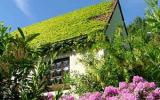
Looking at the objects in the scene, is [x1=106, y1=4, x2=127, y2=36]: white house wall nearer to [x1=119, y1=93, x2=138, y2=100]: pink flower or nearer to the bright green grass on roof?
the bright green grass on roof

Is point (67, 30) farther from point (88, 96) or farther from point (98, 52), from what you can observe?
point (88, 96)

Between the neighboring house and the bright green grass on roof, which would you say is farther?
the bright green grass on roof

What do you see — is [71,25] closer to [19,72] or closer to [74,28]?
[74,28]

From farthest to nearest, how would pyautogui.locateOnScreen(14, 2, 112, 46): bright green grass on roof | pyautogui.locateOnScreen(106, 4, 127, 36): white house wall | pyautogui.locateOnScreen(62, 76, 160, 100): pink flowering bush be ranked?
pyautogui.locateOnScreen(14, 2, 112, 46): bright green grass on roof < pyautogui.locateOnScreen(106, 4, 127, 36): white house wall < pyautogui.locateOnScreen(62, 76, 160, 100): pink flowering bush

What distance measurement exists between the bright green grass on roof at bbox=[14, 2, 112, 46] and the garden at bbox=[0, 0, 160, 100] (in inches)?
59.2

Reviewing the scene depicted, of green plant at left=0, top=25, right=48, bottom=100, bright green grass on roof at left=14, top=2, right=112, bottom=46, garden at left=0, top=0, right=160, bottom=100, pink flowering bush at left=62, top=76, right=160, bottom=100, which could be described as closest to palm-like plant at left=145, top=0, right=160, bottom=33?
garden at left=0, top=0, right=160, bottom=100

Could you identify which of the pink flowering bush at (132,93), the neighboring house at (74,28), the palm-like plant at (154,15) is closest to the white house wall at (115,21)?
the neighboring house at (74,28)

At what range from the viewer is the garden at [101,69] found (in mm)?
4934

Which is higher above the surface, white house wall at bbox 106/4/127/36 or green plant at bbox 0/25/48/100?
white house wall at bbox 106/4/127/36

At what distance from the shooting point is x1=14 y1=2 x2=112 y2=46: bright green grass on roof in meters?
19.1

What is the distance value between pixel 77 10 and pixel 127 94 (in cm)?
1601

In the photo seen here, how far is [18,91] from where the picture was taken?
4.98m

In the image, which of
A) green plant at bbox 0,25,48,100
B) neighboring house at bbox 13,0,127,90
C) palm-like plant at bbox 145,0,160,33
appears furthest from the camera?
neighboring house at bbox 13,0,127,90

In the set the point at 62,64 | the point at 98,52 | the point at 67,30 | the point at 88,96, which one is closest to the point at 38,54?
the point at 88,96
